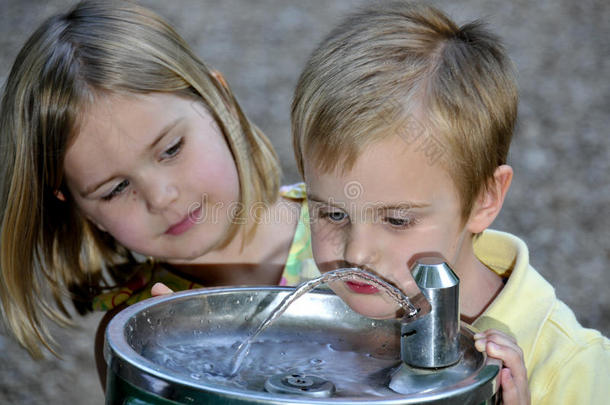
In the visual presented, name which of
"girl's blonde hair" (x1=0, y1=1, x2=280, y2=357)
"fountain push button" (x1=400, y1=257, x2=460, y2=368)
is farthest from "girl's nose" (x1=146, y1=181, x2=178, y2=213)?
"fountain push button" (x1=400, y1=257, x2=460, y2=368)

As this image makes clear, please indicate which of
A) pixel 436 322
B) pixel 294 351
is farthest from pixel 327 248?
pixel 436 322

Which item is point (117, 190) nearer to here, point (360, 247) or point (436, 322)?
point (360, 247)

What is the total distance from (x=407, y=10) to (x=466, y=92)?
0.58ft

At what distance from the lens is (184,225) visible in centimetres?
156

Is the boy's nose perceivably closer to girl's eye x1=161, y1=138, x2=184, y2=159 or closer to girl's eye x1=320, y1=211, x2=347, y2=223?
girl's eye x1=320, y1=211, x2=347, y2=223

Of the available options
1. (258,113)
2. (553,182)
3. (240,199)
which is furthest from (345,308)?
(258,113)

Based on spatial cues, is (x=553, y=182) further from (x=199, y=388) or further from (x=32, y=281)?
(x=199, y=388)

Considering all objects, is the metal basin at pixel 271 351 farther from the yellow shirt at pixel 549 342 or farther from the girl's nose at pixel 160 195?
the girl's nose at pixel 160 195

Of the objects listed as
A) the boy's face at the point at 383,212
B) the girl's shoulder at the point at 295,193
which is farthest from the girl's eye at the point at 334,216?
the girl's shoulder at the point at 295,193

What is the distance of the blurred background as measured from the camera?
240 cm

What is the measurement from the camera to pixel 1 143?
1.61m

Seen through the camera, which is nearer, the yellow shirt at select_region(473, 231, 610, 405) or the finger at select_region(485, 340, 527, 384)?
the finger at select_region(485, 340, 527, 384)

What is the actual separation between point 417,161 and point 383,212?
0.08 meters

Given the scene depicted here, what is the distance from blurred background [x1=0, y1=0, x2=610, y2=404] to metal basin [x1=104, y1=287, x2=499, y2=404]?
1.00 metres
